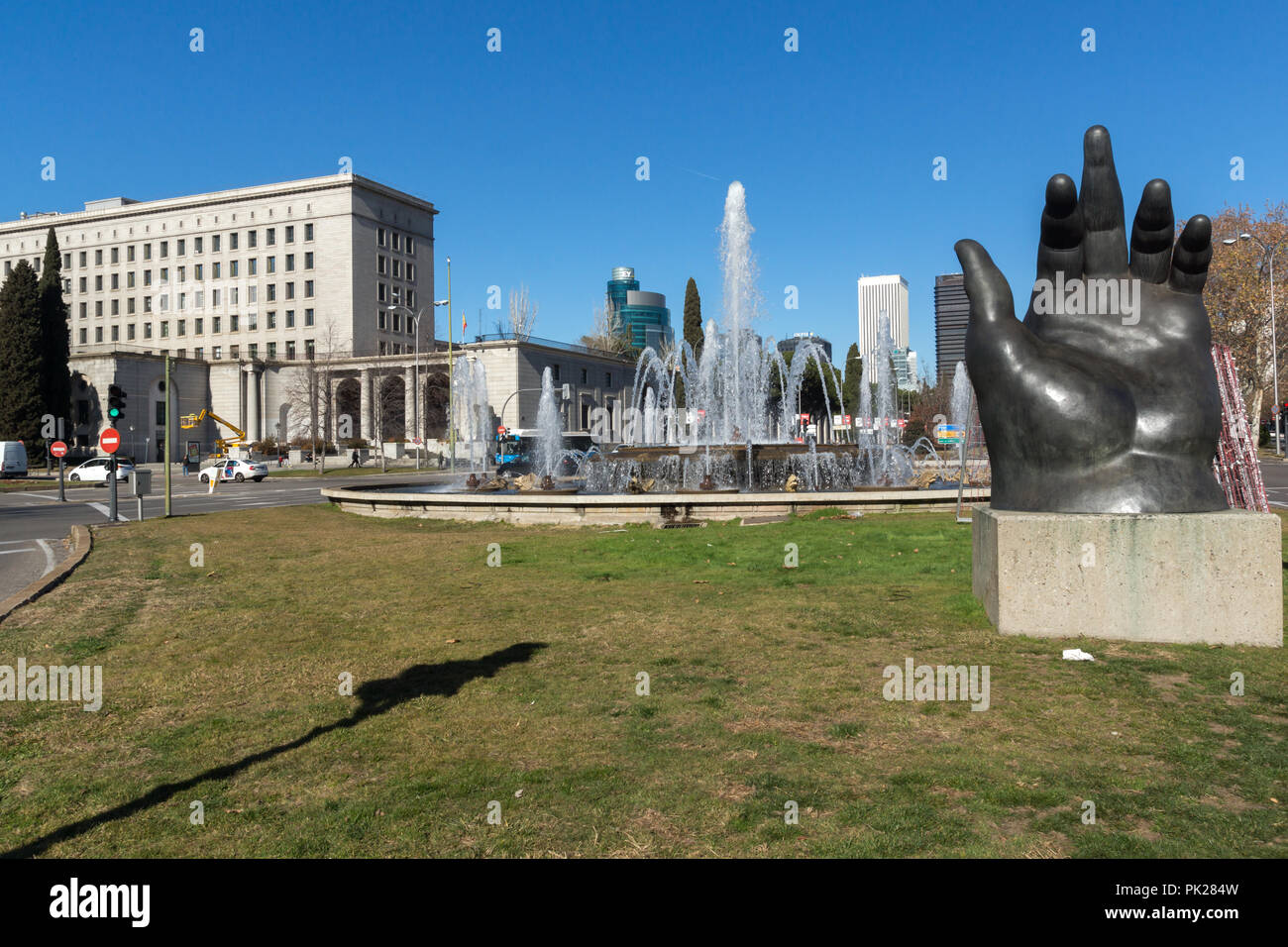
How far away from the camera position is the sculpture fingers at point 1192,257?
738cm

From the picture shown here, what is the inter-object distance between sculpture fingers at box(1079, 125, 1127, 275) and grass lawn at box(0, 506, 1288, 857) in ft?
11.2

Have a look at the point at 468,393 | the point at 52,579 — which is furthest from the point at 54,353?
the point at 52,579

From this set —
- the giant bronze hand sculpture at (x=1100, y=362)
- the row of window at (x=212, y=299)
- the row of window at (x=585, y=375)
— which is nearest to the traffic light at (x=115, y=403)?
the giant bronze hand sculpture at (x=1100, y=362)

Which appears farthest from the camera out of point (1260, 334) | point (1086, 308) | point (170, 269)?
point (170, 269)

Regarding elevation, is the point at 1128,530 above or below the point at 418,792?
above

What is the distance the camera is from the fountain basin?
1619 cm

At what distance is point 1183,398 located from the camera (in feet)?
23.9

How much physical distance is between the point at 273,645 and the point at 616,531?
837 centimetres

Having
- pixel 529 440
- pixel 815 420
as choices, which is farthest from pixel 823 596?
pixel 815 420

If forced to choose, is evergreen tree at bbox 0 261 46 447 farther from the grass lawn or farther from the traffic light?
the grass lawn

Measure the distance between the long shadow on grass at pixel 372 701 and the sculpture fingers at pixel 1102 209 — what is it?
19.9ft

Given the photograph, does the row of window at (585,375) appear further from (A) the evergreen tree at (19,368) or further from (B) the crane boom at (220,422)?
(A) the evergreen tree at (19,368)

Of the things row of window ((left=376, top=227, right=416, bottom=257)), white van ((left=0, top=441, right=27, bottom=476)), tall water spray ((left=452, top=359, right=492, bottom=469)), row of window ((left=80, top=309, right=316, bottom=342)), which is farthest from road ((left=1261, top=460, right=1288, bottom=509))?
row of window ((left=80, top=309, right=316, bottom=342))
